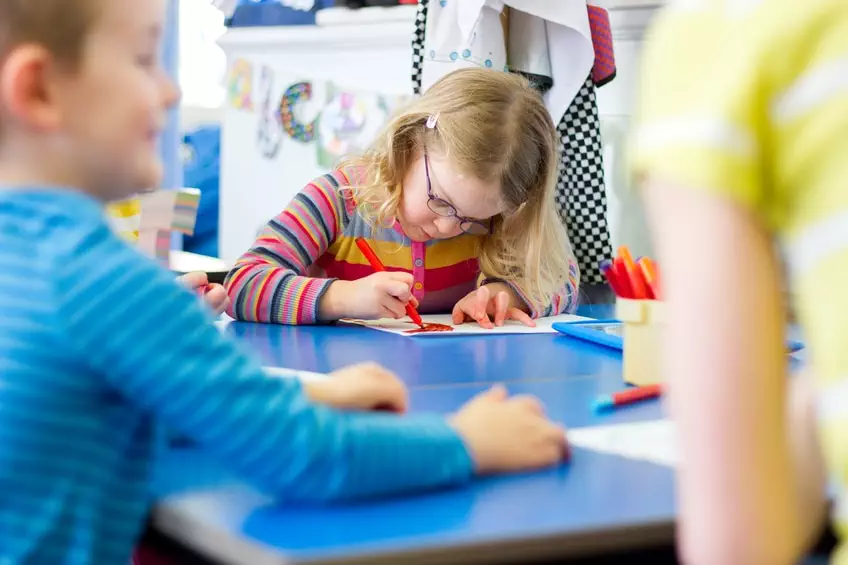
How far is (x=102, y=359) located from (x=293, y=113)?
7.92 ft

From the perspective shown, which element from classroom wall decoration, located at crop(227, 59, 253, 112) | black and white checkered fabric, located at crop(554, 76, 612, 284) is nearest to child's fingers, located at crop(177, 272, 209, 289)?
black and white checkered fabric, located at crop(554, 76, 612, 284)

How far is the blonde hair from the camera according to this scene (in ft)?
4.96

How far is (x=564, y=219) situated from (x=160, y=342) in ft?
5.33

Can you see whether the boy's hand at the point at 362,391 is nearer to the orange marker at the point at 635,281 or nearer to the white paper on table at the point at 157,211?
the orange marker at the point at 635,281

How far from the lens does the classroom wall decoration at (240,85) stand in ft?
9.85

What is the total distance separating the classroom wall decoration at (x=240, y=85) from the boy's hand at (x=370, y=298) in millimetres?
1746

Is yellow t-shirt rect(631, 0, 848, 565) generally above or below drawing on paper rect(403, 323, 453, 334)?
above

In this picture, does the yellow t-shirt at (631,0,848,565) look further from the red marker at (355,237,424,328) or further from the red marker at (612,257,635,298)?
the red marker at (355,237,424,328)

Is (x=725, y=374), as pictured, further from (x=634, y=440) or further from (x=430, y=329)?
(x=430, y=329)

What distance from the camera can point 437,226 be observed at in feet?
5.05

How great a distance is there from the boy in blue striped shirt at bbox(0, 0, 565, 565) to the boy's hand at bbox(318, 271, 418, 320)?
0.73 meters

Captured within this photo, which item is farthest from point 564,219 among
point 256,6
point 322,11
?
point 256,6

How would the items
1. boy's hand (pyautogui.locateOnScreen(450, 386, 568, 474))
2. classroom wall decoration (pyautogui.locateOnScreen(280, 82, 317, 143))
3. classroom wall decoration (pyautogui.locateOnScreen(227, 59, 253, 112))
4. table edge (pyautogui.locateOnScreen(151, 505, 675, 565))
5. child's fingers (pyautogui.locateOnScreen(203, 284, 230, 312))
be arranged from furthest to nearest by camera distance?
classroom wall decoration (pyautogui.locateOnScreen(227, 59, 253, 112))
classroom wall decoration (pyautogui.locateOnScreen(280, 82, 317, 143))
child's fingers (pyautogui.locateOnScreen(203, 284, 230, 312))
boy's hand (pyautogui.locateOnScreen(450, 386, 568, 474))
table edge (pyautogui.locateOnScreen(151, 505, 675, 565))

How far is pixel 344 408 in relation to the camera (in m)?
0.73
